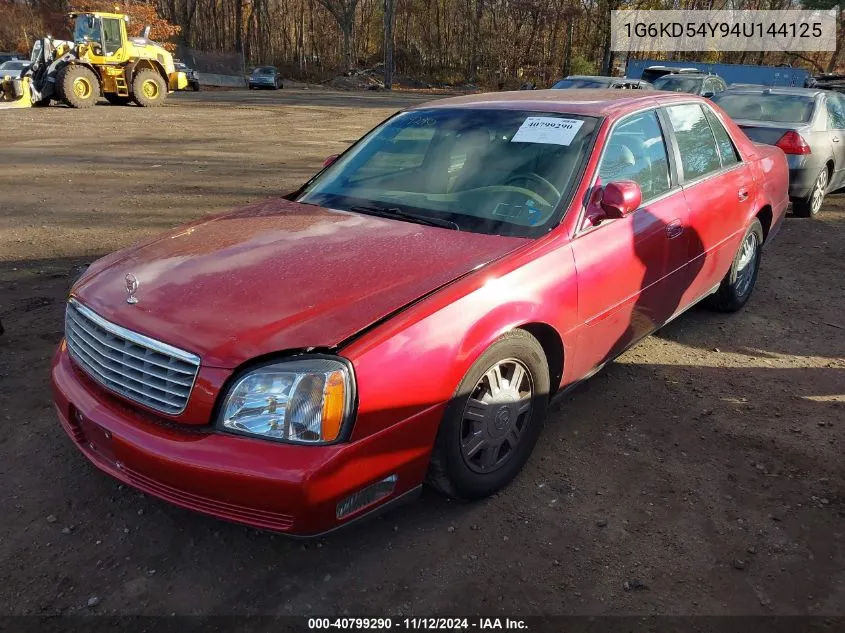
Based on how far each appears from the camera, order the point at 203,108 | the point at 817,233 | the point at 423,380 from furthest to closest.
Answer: the point at 203,108 → the point at 817,233 → the point at 423,380

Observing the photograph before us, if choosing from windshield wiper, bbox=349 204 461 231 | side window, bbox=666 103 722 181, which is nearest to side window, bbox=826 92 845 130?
side window, bbox=666 103 722 181

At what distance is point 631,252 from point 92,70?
22215mm

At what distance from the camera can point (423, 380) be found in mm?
2395

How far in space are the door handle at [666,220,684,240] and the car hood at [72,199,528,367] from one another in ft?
3.85

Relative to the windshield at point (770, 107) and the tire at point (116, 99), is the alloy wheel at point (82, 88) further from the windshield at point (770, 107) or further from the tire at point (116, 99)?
the windshield at point (770, 107)

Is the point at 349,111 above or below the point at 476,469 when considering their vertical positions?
above

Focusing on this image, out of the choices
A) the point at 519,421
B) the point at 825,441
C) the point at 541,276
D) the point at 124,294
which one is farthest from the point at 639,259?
the point at 124,294

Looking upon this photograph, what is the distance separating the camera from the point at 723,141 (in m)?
4.56

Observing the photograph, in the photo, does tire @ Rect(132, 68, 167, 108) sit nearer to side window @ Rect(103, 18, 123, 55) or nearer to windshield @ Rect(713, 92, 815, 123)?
side window @ Rect(103, 18, 123, 55)

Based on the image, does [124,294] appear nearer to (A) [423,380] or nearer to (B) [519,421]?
(A) [423,380]

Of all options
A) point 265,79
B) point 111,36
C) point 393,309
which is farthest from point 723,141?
point 265,79

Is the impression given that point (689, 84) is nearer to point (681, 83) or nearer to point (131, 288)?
point (681, 83)

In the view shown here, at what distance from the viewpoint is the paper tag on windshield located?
3.38m

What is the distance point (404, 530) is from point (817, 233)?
22.7 ft
